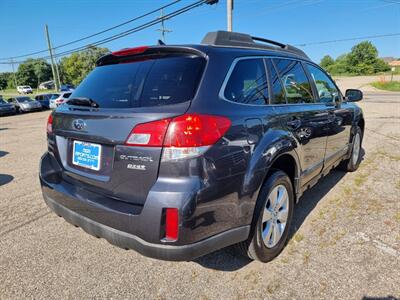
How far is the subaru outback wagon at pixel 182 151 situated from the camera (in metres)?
1.80

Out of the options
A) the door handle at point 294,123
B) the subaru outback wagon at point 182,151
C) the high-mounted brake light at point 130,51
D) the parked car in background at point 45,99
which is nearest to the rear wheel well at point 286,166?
the subaru outback wagon at point 182,151

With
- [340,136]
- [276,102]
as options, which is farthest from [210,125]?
[340,136]

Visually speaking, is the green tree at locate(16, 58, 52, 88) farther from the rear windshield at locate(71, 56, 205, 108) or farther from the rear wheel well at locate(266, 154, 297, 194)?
the rear wheel well at locate(266, 154, 297, 194)

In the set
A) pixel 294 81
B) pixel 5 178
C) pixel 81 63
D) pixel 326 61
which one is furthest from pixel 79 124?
pixel 326 61

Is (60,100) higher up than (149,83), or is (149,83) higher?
(149,83)

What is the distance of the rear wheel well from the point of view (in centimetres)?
255

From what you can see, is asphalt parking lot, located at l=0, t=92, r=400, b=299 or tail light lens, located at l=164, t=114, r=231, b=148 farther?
asphalt parking lot, located at l=0, t=92, r=400, b=299

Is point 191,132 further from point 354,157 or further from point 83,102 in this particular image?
point 354,157

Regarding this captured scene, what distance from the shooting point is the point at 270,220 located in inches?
98.7

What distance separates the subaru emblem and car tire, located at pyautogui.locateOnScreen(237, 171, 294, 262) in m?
1.44

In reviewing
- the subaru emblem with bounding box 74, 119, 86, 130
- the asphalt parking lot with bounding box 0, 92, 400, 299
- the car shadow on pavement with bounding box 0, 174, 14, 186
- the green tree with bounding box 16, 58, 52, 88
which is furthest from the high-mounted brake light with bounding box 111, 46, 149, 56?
the green tree with bounding box 16, 58, 52, 88

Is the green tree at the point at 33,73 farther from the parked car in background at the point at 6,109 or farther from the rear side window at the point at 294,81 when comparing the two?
the rear side window at the point at 294,81

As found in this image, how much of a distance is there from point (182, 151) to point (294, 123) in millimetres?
1399

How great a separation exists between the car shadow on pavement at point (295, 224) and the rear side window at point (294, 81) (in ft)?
4.25
